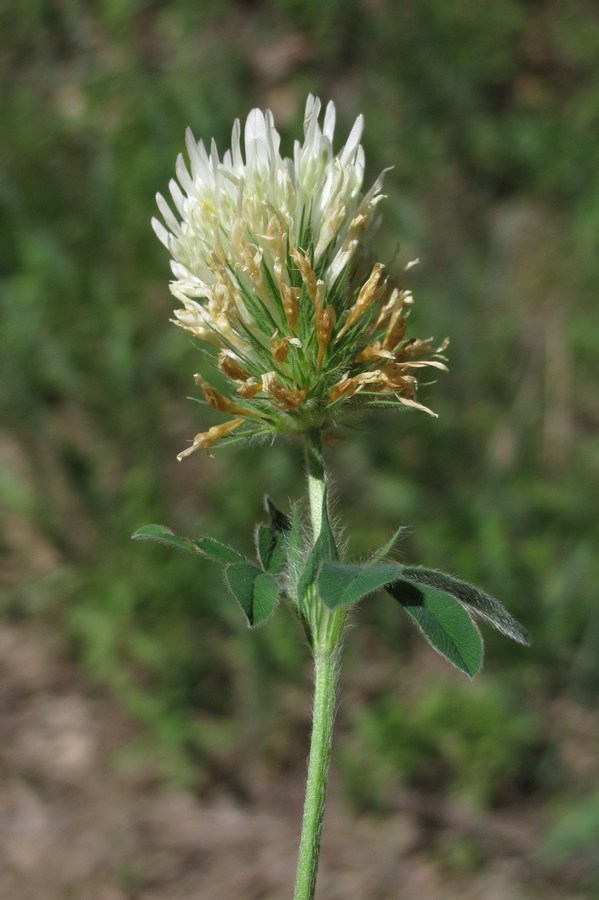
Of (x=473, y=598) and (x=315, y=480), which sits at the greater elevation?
(x=315, y=480)

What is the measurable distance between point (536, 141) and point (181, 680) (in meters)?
3.55

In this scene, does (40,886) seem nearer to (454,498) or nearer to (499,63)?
(454,498)

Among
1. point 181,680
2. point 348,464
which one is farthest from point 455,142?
point 181,680

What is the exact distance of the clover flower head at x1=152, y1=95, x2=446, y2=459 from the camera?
1.50 metres

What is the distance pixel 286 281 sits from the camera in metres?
1.53

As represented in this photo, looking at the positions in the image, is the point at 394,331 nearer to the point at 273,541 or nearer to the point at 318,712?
the point at 273,541

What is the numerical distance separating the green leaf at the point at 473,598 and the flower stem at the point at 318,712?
120mm

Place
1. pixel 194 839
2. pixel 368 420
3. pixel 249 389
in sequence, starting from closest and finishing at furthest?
pixel 249 389 → pixel 194 839 → pixel 368 420

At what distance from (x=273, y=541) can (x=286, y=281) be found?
402mm

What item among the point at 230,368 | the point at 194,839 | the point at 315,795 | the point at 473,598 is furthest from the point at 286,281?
the point at 194,839

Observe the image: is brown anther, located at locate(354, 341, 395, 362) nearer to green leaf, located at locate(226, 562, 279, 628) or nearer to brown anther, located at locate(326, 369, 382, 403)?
brown anther, located at locate(326, 369, 382, 403)

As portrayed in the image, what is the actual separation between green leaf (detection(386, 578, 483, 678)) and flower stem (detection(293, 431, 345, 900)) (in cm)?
10

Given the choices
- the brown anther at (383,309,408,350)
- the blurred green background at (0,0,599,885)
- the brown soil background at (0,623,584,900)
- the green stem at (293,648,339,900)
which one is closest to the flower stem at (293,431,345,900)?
the green stem at (293,648,339,900)

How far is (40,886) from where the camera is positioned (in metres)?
3.60
